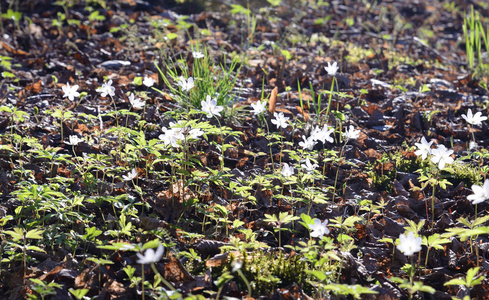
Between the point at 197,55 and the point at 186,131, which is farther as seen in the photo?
the point at 197,55

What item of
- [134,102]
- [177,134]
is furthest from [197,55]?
[177,134]

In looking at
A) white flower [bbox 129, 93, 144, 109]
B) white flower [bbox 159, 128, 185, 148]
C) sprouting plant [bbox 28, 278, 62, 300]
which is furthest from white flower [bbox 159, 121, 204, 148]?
sprouting plant [bbox 28, 278, 62, 300]

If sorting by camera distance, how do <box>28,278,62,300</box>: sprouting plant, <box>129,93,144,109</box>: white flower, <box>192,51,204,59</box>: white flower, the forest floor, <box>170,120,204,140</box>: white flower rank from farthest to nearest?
1. <box>192,51,204,59</box>: white flower
2. <box>129,93,144,109</box>: white flower
3. <box>170,120,204,140</box>: white flower
4. the forest floor
5. <box>28,278,62,300</box>: sprouting plant

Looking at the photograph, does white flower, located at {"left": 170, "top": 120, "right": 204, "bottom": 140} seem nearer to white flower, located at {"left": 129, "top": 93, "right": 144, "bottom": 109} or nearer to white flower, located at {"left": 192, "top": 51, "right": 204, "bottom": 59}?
white flower, located at {"left": 129, "top": 93, "right": 144, "bottom": 109}

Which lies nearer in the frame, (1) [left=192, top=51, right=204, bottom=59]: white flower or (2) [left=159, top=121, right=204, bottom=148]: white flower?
(2) [left=159, top=121, right=204, bottom=148]: white flower

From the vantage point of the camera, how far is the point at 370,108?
407 cm

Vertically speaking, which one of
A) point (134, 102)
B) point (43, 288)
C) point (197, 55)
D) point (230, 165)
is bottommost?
point (230, 165)

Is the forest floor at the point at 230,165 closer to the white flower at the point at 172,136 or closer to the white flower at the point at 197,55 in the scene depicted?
the white flower at the point at 172,136

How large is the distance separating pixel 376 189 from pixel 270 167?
710 millimetres

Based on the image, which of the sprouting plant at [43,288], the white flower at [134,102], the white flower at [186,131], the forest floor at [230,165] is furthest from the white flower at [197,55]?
the sprouting plant at [43,288]

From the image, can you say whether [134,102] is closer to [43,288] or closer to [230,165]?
[230,165]

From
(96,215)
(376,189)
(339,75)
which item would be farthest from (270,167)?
(339,75)

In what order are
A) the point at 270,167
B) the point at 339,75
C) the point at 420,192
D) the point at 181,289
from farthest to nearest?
the point at 339,75
the point at 270,167
the point at 420,192
the point at 181,289

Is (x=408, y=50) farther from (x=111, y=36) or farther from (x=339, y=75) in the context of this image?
(x=111, y=36)
